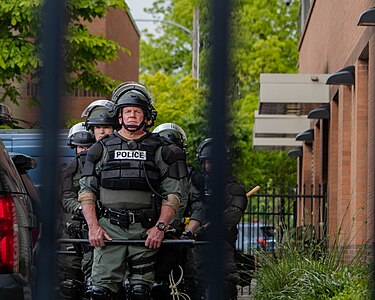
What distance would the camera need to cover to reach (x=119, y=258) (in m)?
7.68

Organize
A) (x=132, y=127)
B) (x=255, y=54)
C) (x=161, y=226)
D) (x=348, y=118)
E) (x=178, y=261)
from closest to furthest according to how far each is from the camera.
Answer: (x=161, y=226) < (x=132, y=127) < (x=178, y=261) < (x=348, y=118) < (x=255, y=54)

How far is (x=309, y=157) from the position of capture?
24891 mm

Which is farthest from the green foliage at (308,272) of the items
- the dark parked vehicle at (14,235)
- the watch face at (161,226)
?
the dark parked vehicle at (14,235)

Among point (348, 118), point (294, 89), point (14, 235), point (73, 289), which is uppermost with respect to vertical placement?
point (294, 89)

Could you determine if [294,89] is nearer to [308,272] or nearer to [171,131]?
[171,131]

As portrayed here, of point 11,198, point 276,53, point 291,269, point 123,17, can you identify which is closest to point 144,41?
point 276,53

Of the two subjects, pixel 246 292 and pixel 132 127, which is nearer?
pixel 132 127

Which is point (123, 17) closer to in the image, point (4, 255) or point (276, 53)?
point (276, 53)

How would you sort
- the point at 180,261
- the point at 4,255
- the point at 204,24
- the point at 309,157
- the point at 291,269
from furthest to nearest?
the point at 309,157 < the point at 291,269 < the point at 180,261 < the point at 4,255 < the point at 204,24

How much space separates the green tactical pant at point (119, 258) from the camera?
25.2 ft

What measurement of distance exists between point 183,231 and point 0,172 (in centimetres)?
352

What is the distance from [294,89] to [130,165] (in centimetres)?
1031

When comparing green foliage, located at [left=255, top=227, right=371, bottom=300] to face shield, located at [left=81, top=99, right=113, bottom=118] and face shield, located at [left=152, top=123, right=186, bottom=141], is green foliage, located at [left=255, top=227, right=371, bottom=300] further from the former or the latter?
face shield, located at [left=81, top=99, right=113, bottom=118]

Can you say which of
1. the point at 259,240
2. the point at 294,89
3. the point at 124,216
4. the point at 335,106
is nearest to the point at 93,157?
the point at 124,216
